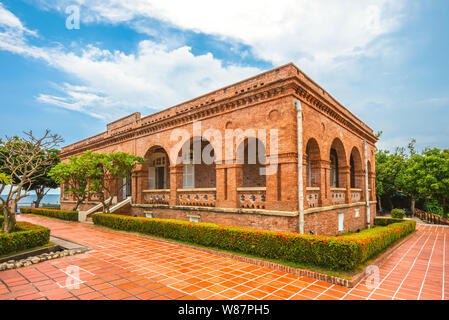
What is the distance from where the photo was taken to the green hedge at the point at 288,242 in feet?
Answer: 20.0

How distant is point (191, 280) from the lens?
18.3 feet

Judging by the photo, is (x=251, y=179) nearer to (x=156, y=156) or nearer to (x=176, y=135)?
(x=176, y=135)

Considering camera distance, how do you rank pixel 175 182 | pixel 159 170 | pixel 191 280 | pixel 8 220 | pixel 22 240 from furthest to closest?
1. pixel 159 170
2. pixel 175 182
3. pixel 8 220
4. pixel 22 240
5. pixel 191 280

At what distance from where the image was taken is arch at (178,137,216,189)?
15.2 meters

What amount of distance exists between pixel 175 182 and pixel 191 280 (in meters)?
8.65

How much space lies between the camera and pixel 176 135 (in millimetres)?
13898

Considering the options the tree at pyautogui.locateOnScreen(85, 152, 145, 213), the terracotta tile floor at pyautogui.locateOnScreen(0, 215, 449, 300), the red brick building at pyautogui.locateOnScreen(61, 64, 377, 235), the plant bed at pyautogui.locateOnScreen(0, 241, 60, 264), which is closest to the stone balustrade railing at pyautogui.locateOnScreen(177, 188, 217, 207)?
the red brick building at pyautogui.locateOnScreen(61, 64, 377, 235)

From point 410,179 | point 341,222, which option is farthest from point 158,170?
point 410,179

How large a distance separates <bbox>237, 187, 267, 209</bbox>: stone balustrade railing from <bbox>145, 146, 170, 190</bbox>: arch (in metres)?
8.21

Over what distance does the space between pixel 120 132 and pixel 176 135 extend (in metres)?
5.98

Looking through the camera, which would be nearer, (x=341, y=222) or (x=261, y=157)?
(x=341, y=222)

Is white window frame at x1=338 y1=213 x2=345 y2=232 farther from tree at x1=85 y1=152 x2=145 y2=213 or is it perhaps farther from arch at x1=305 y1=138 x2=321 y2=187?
tree at x1=85 y1=152 x2=145 y2=213

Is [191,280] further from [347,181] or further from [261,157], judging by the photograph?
[347,181]

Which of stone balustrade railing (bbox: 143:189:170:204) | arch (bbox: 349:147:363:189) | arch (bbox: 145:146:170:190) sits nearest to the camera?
stone balustrade railing (bbox: 143:189:170:204)
